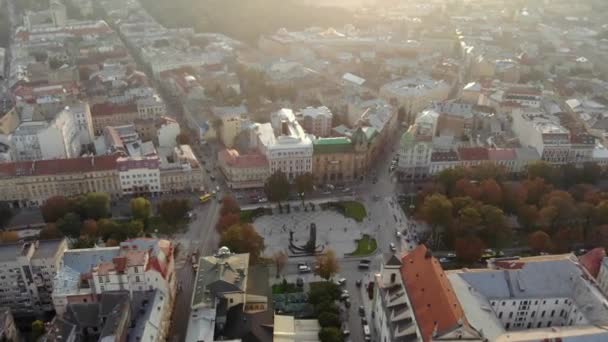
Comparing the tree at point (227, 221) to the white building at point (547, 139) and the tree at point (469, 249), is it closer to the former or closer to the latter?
the tree at point (469, 249)

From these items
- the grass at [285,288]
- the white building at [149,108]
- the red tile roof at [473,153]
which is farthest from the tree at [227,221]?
the white building at [149,108]

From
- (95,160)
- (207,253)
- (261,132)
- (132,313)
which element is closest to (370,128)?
(261,132)

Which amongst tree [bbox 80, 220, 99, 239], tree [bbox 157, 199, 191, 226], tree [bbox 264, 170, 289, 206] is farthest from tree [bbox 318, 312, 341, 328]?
tree [bbox 80, 220, 99, 239]

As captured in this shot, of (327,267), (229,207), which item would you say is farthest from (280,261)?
(229,207)

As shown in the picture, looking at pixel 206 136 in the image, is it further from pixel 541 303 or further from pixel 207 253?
pixel 541 303

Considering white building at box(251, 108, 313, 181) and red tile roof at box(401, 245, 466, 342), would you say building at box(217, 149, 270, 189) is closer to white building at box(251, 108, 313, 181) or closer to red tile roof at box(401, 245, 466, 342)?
white building at box(251, 108, 313, 181)
